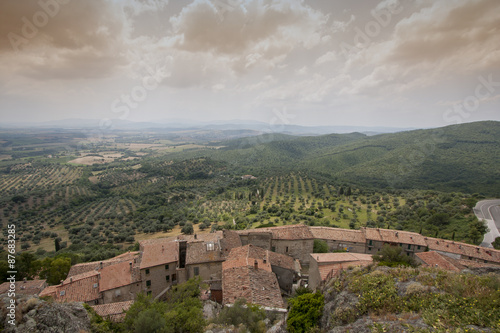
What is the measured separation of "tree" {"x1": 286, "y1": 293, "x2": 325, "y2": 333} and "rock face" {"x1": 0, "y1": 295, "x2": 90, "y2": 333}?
1007cm

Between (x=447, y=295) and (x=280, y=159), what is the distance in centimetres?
15989

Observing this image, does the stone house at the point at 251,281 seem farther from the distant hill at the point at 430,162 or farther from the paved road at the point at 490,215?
the distant hill at the point at 430,162

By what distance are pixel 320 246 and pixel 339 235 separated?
5.52m

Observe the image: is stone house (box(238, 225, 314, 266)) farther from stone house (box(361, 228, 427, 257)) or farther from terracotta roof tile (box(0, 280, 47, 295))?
terracotta roof tile (box(0, 280, 47, 295))

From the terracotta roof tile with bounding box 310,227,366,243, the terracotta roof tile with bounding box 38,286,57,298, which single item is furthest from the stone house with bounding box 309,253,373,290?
the terracotta roof tile with bounding box 38,286,57,298

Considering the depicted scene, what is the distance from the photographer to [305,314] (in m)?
12.5

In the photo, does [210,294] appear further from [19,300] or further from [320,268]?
[19,300]

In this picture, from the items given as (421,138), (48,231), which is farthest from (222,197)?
(421,138)

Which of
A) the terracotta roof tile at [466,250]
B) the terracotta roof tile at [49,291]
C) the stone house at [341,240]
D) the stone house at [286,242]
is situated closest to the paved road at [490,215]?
the terracotta roof tile at [466,250]

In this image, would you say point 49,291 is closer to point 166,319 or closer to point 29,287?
point 29,287

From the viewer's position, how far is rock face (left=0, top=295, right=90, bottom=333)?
845cm

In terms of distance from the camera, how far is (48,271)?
83.3 feet

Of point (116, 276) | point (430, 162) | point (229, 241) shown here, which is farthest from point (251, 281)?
point (430, 162)

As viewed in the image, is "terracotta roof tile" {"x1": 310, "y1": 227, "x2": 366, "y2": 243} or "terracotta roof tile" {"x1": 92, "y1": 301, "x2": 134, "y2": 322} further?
"terracotta roof tile" {"x1": 310, "y1": 227, "x2": 366, "y2": 243}
